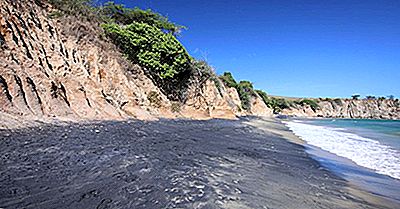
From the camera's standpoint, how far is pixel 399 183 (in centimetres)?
543

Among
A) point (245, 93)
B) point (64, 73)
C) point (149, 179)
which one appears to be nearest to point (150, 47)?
point (64, 73)

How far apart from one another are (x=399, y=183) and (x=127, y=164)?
5.52 meters

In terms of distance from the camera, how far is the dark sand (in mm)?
3020

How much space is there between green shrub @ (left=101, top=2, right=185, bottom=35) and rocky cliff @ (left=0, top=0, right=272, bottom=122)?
17.6 feet

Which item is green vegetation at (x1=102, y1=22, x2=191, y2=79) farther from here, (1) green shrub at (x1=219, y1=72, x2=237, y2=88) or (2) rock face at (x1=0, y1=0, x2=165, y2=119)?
(1) green shrub at (x1=219, y1=72, x2=237, y2=88)

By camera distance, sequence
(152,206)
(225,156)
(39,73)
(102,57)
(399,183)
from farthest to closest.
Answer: (102,57) < (39,73) < (225,156) < (399,183) < (152,206)

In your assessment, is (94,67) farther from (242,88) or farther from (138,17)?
(242,88)

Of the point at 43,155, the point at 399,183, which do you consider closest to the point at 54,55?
the point at 43,155

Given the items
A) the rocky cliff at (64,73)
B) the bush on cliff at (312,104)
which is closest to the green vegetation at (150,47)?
the rocky cliff at (64,73)

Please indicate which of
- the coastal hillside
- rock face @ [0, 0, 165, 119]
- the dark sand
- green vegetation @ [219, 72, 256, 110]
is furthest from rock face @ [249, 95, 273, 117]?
the dark sand

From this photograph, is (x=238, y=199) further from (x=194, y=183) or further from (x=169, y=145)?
→ (x=169, y=145)

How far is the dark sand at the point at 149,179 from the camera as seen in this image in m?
3.02

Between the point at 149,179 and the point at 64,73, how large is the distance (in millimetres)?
10158

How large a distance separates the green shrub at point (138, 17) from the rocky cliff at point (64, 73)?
536cm
